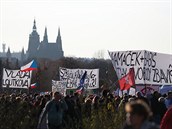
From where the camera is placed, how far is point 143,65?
76.8ft

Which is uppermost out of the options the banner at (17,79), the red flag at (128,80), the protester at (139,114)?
the banner at (17,79)

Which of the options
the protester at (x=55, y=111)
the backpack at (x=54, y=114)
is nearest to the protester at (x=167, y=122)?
the protester at (x=55, y=111)

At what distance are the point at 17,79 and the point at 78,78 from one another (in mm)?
3899

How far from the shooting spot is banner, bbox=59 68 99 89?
3334cm

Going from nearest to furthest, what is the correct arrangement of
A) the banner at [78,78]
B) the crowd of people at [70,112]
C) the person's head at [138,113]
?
the person's head at [138,113] < the crowd of people at [70,112] < the banner at [78,78]

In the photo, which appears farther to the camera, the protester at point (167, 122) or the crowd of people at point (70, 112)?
the crowd of people at point (70, 112)

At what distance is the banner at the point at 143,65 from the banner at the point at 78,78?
8.62 meters

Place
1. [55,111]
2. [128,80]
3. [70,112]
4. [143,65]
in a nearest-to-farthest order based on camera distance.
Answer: [55,111], [70,112], [128,80], [143,65]

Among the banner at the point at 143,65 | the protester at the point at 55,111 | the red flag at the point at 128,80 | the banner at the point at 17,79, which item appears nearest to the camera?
the protester at the point at 55,111

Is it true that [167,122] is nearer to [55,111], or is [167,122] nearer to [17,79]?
[55,111]

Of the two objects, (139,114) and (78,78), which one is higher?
(78,78)

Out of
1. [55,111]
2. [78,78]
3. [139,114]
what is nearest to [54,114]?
[55,111]

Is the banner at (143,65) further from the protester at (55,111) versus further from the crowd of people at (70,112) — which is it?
the protester at (55,111)

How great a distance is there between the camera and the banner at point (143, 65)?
920 inches
